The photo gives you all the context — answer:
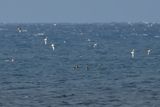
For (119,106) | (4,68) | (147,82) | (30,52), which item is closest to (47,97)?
(119,106)

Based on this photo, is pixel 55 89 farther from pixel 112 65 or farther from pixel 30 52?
pixel 30 52

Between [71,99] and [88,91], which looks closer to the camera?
[71,99]

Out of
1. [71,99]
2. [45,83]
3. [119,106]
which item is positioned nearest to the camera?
[119,106]

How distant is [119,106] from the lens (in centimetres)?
5359

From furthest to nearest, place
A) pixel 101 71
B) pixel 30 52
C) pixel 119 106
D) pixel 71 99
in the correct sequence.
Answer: pixel 30 52 → pixel 101 71 → pixel 71 99 → pixel 119 106

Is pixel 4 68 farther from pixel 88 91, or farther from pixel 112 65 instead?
pixel 88 91

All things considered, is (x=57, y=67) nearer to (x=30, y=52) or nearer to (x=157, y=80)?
(x=157, y=80)

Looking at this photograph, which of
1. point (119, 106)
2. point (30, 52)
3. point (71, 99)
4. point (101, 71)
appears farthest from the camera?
point (30, 52)

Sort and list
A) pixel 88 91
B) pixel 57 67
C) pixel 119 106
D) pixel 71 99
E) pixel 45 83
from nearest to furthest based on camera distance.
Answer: pixel 119 106 → pixel 71 99 → pixel 88 91 → pixel 45 83 → pixel 57 67

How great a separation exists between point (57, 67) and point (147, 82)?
18221 millimetres

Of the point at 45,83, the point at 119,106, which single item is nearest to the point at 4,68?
the point at 45,83

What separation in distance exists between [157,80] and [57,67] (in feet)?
57.2

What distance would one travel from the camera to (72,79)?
7031 centimetres

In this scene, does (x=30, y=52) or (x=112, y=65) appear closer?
(x=112, y=65)
